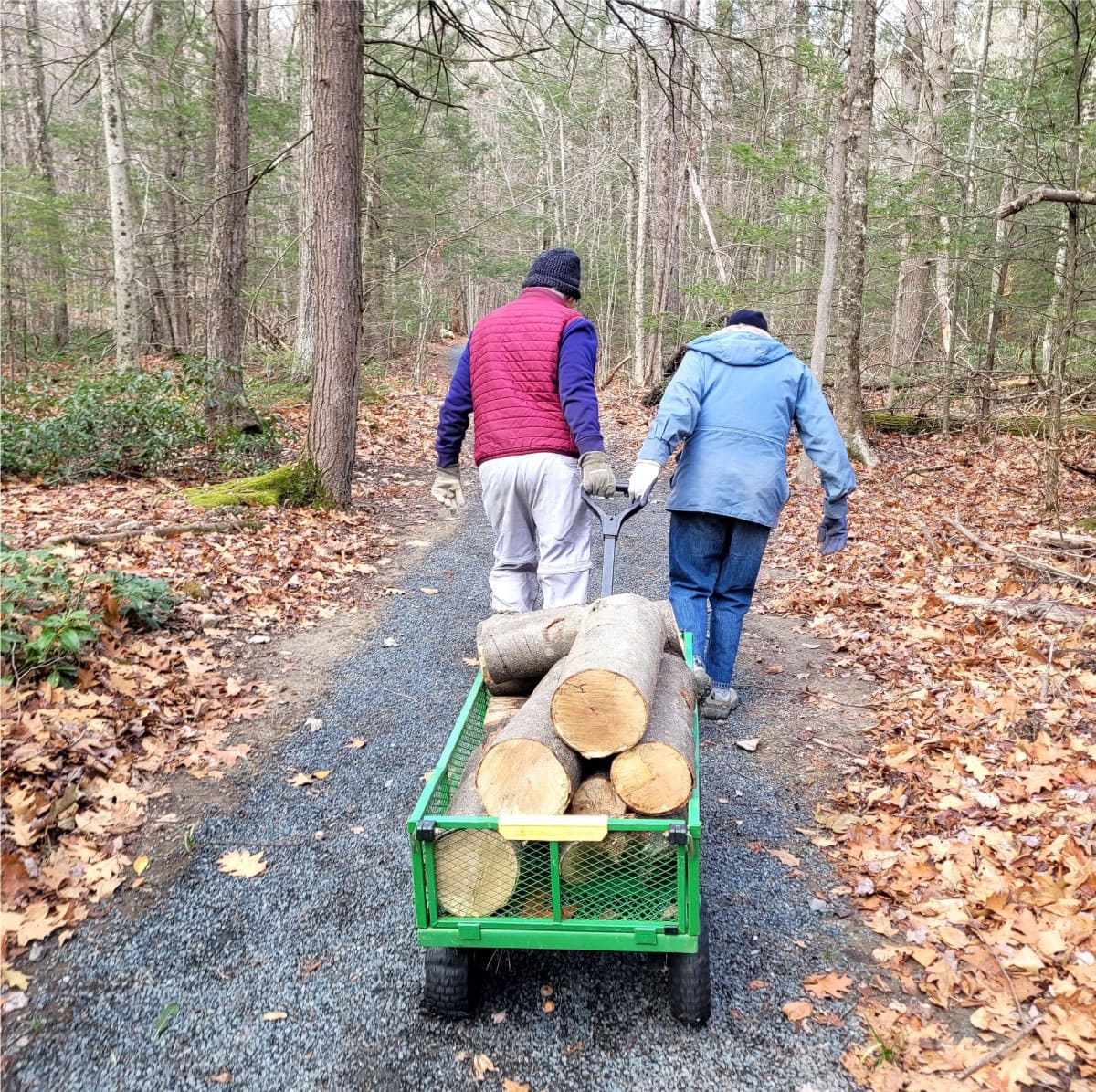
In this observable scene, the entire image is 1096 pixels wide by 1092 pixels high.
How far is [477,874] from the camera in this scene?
2.49 meters

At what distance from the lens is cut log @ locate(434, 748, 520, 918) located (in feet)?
8.14

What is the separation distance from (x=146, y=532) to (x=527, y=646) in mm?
5122

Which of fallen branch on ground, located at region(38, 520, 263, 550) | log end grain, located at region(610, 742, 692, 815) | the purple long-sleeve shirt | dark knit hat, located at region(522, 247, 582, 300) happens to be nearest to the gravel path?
log end grain, located at region(610, 742, 692, 815)

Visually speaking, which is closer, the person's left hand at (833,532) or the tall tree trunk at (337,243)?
the person's left hand at (833,532)

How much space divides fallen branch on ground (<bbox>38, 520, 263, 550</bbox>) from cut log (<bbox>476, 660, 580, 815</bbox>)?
16.8 feet

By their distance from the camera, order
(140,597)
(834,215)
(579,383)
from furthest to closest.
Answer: (834,215)
(140,597)
(579,383)

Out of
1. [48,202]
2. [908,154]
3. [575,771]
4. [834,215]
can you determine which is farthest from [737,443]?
[48,202]

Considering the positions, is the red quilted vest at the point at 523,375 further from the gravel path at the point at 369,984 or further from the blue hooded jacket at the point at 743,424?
the gravel path at the point at 369,984

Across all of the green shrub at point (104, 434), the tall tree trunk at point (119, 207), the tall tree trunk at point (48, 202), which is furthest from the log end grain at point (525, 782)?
the tall tree trunk at point (48, 202)

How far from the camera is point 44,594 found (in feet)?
15.8

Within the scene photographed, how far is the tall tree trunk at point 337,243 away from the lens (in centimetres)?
796

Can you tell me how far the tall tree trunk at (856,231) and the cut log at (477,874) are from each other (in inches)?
409

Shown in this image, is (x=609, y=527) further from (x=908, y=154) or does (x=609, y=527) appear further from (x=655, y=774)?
(x=908, y=154)

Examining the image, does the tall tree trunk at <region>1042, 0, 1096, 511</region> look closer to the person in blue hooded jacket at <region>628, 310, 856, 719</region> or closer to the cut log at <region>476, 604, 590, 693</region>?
the person in blue hooded jacket at <region>628, 310, 856, 719</region>
